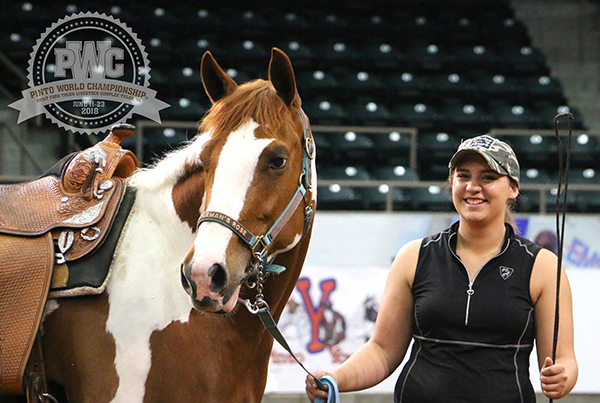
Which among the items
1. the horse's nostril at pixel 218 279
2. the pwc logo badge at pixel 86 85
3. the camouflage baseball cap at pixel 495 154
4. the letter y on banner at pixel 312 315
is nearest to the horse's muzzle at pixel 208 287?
the horse's nostril at pixel 218 279

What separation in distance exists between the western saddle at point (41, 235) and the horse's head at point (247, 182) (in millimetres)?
387

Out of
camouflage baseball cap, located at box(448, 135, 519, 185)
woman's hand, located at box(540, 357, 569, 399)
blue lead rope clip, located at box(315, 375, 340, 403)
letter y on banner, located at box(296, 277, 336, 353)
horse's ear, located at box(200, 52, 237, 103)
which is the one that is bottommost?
letter y on banner, located at box(296, 277, 336, 353)

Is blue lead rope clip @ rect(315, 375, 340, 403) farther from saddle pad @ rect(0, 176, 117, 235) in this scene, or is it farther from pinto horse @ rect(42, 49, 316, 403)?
saddle pad @ rect(0, 176, 117, 235)

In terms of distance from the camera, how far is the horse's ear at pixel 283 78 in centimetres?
187

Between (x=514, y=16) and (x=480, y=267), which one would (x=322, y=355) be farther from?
(x=514, y=16)

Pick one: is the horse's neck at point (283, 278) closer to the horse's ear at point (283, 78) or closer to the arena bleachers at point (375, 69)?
the horse's ear at point (283, 78)

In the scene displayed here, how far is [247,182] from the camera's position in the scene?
5.69 ft

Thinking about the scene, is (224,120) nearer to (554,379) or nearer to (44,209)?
(44,209)

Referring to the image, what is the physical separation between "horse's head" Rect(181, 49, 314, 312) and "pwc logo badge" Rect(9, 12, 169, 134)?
4.60 feet

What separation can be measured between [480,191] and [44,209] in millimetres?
1330

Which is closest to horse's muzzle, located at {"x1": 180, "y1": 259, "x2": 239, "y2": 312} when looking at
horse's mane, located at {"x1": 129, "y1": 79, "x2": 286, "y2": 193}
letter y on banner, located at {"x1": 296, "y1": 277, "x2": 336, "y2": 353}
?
horse's mane, located at {"x1": 129, "y1": 79, "x2": 286, "y2": 193}

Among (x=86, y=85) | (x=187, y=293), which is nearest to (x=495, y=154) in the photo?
(x=187, y=293)

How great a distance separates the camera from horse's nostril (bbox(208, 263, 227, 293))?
5.28 feet

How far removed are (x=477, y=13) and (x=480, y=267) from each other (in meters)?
9.51
